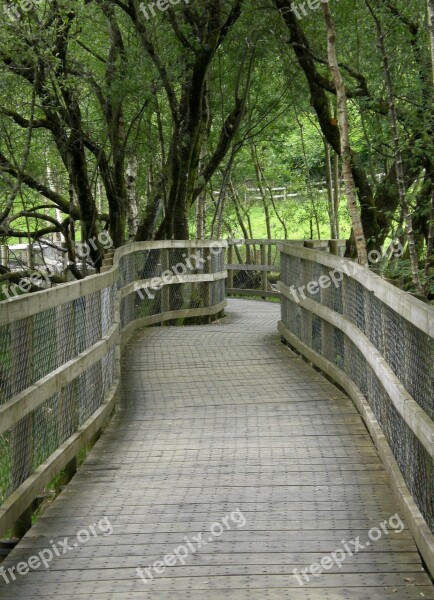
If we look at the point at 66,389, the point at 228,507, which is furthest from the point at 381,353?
the point at 66,389

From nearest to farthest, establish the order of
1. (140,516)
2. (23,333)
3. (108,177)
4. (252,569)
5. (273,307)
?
(252,569), (23,333), (140,516), (108,177), (273,307)

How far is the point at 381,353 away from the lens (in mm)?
6930

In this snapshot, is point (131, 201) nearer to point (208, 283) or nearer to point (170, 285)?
point (208, 283)

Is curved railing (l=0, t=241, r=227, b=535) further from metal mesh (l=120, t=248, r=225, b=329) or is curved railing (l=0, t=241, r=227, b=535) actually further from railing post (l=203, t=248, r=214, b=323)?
railing post (l=203, t=248, r=214, b=323)

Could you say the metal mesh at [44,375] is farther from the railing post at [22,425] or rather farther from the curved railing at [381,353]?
the curved railing at [381,353]

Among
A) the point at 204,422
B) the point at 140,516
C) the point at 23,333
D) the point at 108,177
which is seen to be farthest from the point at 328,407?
the point at 108,177

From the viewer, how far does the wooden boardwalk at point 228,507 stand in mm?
4754

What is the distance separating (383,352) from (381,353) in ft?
0.35

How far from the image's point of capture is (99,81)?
2012 cm

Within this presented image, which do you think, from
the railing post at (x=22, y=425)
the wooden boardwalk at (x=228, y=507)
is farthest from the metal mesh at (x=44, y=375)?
the wooden boardwalk at (x=228, y=507)

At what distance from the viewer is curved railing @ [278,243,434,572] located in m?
4.96

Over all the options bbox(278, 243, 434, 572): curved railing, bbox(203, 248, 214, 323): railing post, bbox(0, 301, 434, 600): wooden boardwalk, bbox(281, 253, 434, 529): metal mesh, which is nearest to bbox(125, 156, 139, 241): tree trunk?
bbox(203, 248, 214, 323): railing post

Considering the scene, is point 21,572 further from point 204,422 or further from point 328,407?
point 328,407

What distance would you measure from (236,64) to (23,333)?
18521 mm
